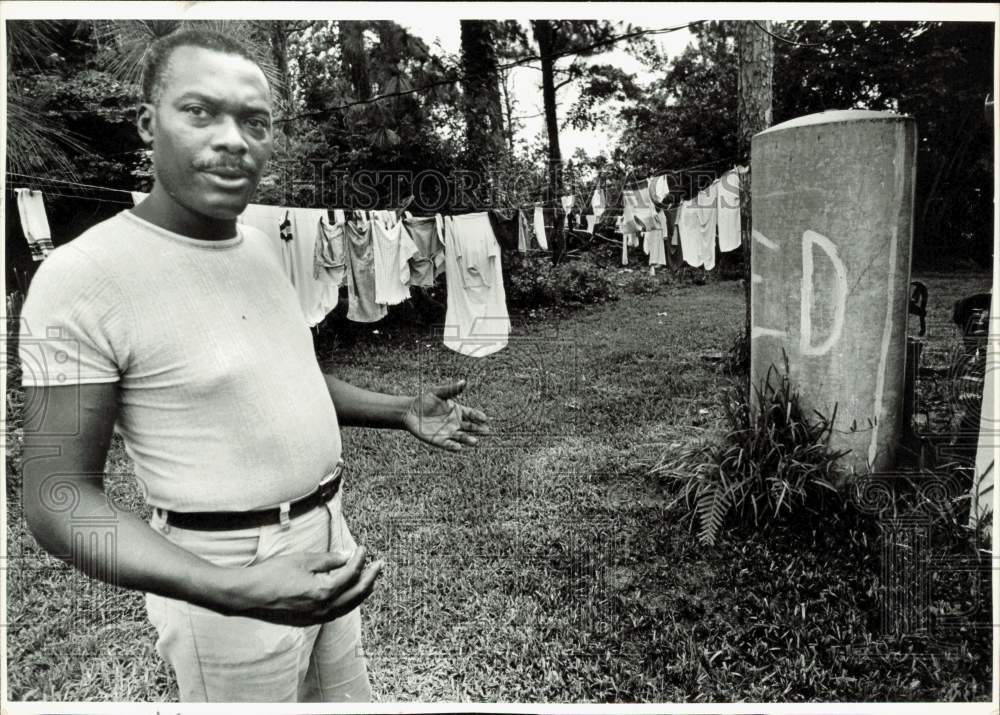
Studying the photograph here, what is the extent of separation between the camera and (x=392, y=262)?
10.2 ft

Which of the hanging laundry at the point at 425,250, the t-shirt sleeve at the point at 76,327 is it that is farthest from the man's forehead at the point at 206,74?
the hanging laundry at the point at 425,250

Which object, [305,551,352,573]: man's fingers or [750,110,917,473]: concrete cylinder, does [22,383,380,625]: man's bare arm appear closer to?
[305,551,352,573]: man's fingers

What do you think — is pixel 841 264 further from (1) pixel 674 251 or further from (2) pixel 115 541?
(2) pixel 115 541

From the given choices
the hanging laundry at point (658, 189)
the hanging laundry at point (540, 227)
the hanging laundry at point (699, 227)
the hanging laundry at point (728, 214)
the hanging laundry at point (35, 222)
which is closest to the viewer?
the hanging laundry at point (35, 222)

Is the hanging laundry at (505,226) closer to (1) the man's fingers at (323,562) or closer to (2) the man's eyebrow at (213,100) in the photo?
(2) the man's eyebrow at (213,100)

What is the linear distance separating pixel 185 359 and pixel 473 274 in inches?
73.5

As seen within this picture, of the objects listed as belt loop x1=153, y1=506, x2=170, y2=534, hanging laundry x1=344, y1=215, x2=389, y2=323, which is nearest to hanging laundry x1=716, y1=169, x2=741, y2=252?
hanging laundry x1=344, y1=215, x2=389, y2=323

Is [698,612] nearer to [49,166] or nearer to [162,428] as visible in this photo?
[162,428]

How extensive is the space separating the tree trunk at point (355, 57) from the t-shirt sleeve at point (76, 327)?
138cm

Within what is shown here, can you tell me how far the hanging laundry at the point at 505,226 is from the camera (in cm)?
327

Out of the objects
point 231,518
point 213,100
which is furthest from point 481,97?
point 231,518

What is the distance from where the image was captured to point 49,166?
2.42 meters

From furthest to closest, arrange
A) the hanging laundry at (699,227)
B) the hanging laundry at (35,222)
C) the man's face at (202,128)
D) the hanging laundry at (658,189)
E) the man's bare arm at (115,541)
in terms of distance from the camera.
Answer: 1. the hanging laundry at (699,227)
2. the hanging laundry at (658,189)
3. the hanging laundry at (35,222)
4. the man's face at (202,128)
5. the man's bare arm at (115,541)

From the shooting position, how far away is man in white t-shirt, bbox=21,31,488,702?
1.38m
